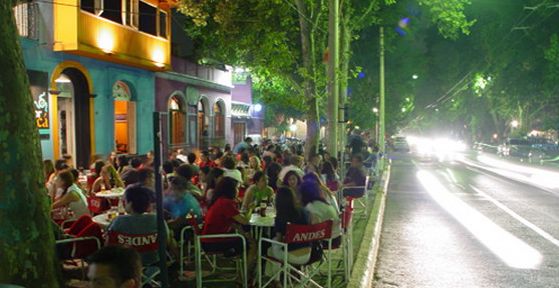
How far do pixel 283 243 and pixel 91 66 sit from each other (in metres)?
12.2

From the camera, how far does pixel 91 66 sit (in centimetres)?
1568

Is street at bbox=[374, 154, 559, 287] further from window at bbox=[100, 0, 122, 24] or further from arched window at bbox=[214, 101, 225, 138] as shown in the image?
arched window at bbox=[214, 101, 225, 138]

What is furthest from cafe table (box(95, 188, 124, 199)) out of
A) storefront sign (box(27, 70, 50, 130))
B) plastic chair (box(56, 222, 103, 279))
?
storefront sign (box(27, 70, 50, 130))

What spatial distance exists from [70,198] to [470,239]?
23.1 feet

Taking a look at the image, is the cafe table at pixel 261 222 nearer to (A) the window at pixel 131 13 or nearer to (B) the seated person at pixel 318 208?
(B) the seated person at pixel 318 208

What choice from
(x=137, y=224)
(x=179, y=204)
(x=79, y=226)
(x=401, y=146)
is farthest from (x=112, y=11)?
(x=401, y=146)

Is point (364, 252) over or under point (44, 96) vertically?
under

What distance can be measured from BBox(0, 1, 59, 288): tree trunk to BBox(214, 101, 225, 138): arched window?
23.6m

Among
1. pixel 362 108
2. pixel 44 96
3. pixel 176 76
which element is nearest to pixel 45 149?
pixel 44 96

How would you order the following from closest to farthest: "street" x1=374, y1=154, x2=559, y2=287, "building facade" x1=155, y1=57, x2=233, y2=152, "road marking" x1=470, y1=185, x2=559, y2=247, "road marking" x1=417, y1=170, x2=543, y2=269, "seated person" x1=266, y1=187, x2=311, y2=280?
"seated person" x1=266, y1=187, x2=311, y2=280, "street" x1=374, y1=154, x2=559, y2=287, "road marking" x1=417, y1=170, x2=543, y2=269, "road marking" x1=470, y1=185, x2=559, y2=247, "building facade" x1=155, y1=57, x2=233, y2=152

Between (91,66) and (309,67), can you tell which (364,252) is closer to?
(309,67)

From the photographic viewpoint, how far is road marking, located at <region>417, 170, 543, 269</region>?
321 inches

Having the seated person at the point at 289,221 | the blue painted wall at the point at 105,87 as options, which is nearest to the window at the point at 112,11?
the blue painted wall at the point at 105,87

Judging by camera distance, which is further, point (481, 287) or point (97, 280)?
point (481, 287)
